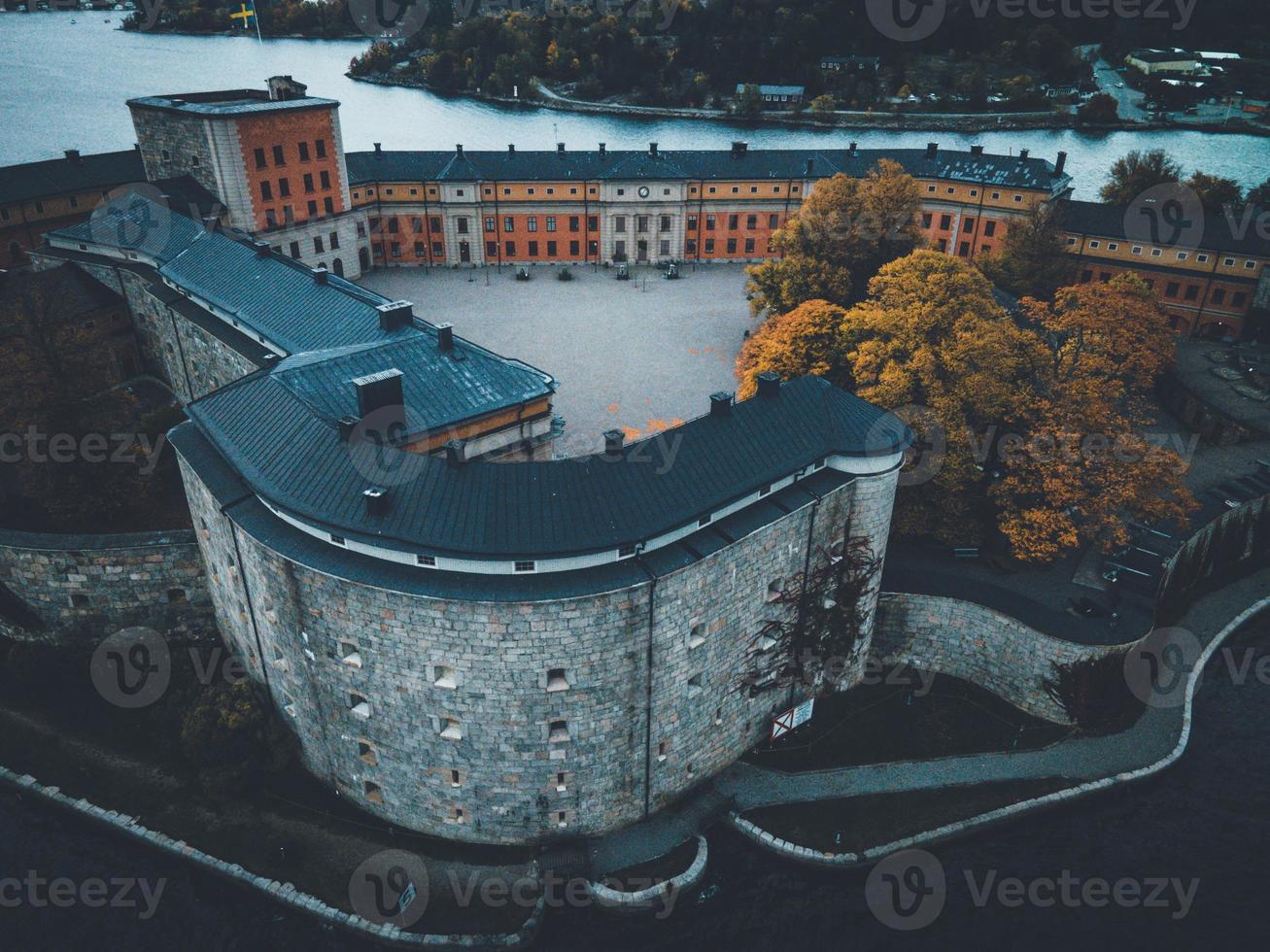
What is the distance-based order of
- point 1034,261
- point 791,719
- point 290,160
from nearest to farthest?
point 791,719 < point 1034,261 < point 290,160

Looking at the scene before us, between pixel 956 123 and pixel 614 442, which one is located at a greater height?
pixel 614 442

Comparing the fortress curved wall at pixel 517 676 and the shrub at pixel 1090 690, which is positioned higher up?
the fortress curved wall at pixel 517 676

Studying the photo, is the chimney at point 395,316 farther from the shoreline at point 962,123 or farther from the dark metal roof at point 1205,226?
the shoreline at point 962,123

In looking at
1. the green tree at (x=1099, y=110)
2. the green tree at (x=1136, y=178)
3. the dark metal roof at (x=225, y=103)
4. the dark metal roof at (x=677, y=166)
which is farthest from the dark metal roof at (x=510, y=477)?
the green tree at (x=1099, y=110)

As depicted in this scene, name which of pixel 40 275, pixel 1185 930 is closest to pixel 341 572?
pixel 1185 930

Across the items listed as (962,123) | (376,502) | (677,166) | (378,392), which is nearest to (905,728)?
(376,502)

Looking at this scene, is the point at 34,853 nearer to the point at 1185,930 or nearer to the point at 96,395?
the point at 96,395

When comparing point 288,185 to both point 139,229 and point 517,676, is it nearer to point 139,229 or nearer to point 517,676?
point 139,229
